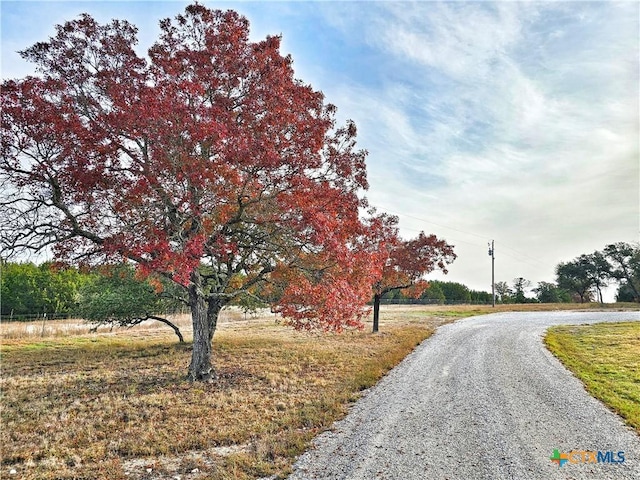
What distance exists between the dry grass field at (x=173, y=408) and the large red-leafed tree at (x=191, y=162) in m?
2.04

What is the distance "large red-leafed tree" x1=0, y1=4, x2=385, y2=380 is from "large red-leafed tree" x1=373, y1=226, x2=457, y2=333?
41.5 ft

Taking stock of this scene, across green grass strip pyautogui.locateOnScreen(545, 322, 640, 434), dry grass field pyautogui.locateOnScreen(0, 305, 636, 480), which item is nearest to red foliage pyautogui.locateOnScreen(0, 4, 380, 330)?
dry grass field pyautogui.locateOnScreen(0, 305, 636, 480)

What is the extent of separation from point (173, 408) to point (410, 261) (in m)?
→ 18.2

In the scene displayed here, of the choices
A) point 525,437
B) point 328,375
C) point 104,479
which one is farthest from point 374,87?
point 104,479

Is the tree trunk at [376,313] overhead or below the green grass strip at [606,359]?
overhead

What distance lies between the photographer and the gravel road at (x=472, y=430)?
19.4 feet

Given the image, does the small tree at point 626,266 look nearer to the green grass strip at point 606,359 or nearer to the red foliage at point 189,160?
the green grass strip at point 606,359

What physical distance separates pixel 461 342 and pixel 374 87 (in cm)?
1292

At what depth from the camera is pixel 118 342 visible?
78.5 ft

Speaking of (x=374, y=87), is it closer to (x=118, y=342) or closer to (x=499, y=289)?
(x=118, y=342)

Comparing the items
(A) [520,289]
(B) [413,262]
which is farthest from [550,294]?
(B) [413,262]

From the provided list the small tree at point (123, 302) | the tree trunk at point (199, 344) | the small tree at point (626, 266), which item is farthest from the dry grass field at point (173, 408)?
the small tree at point (626, 266)

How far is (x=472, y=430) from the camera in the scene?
7.52m

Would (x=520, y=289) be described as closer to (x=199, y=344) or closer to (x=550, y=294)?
(x=550, y=294)
